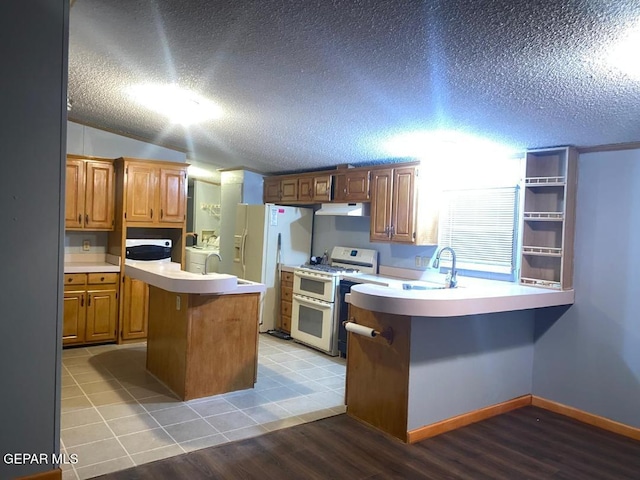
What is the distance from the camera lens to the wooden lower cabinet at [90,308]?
4.84m

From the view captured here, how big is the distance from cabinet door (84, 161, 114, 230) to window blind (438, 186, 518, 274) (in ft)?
12.1

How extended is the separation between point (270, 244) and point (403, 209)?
1959mm

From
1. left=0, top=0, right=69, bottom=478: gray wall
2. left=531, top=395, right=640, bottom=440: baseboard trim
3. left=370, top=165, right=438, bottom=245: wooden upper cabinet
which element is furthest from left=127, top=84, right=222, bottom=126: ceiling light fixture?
left=531, top=395, right=640, bottom=440: baseboard trim

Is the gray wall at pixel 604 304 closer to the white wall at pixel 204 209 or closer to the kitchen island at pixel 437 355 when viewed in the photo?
the kitchen island at pixel 437 355

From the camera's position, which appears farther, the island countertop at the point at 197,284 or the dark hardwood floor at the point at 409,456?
the island countertop at the point at 197,284

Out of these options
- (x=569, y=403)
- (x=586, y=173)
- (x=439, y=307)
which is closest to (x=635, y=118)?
(x=586, y=173)

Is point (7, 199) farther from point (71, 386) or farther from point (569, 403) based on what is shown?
point (569, 403)

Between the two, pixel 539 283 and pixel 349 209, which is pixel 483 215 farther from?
pixel 349 209

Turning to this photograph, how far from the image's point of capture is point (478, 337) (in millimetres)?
3463

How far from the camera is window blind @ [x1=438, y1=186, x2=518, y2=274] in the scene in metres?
4.07

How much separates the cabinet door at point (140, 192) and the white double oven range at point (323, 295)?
185 centimetres

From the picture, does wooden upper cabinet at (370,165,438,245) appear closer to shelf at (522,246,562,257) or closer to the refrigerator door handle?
shelf at (522,246,562,257)

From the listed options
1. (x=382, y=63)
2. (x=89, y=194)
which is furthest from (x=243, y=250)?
(x=382, y=63)

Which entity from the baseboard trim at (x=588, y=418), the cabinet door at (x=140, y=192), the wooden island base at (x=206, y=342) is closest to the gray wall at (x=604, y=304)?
the baseboard trim at (x=588, y=418)
